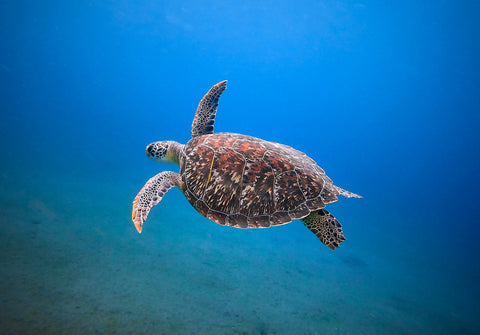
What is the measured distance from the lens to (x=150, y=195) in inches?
106

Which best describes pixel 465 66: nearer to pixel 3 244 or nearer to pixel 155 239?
pixel 155 239

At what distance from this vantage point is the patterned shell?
97.3 inches

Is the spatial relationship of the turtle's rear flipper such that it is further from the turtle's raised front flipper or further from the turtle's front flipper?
the turtle's raised front flipper

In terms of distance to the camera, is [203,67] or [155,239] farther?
[203,67]

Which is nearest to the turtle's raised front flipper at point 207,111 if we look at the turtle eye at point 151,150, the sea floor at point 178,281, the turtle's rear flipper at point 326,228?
the turtle eye at point 151,150

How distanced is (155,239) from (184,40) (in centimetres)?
4584

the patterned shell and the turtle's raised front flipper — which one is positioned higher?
the turtle's raised front flipper

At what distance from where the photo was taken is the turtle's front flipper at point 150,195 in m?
2.41

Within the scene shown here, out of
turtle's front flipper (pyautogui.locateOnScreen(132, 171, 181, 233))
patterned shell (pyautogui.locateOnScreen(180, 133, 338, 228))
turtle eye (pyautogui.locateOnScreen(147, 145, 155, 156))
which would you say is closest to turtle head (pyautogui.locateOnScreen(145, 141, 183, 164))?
turtle eye (pyautogui.locateOnScreen(147, 145, 155, 156))

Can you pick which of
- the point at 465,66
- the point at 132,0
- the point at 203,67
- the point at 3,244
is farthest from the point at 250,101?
the point at 3,244

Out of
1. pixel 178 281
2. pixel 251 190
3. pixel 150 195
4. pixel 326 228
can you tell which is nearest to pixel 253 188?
pixel 251 190

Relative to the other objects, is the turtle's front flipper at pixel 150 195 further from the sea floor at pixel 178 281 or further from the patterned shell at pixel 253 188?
the sea floor at pixel 178 281

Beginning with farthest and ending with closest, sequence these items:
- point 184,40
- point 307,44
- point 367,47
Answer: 1. point 184,40
2. point 307,44
3. point 367,47

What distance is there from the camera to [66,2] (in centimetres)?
2952
